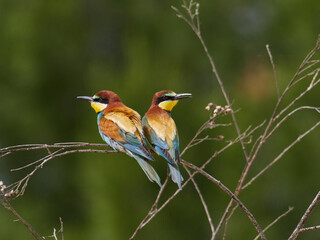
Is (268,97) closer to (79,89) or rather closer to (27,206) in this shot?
(79,89)

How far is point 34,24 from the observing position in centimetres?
1102

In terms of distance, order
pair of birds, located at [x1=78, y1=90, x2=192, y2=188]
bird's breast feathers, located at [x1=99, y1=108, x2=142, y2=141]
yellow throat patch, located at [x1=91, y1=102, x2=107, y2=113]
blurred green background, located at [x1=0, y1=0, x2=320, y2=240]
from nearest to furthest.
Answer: pair of birds, located at [x1=78, y1=90, x2=192, y2=188], bird's breast feathers, located at [x1=99, y1=108, x2=142, y2=141], yellow throat patch, located at [x1=91, y1=102, x2=107, y2=113], blurred green background, located at [x1=0, y1=0, x2=320, y2=240]

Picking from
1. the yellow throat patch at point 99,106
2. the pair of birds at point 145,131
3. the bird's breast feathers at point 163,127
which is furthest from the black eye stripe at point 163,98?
the yellow throat patch at point 99,106

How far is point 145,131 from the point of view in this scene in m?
2.61

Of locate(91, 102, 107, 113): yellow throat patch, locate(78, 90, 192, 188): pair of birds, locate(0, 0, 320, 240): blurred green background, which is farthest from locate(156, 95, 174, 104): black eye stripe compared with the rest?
locate(0, 0, 320, 240): blurred green background

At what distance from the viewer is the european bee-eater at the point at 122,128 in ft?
8.14

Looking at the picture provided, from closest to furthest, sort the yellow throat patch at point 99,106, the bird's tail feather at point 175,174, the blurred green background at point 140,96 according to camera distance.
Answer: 1. the bird's tail feather at point 175,174
2. the yellow throat patch at point 99,106
3. the blurred green background at point 140,96

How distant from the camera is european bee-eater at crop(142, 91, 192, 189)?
2461 mm

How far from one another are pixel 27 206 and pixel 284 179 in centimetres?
341

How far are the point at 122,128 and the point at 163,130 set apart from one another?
17cm

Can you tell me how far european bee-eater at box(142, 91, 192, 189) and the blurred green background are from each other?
11.2 ft

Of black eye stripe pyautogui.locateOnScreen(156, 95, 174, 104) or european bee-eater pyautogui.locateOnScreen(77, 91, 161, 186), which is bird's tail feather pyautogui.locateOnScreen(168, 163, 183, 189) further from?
black eye stripe pyautogui.locateOnScreen(156, 95, 174, 104)

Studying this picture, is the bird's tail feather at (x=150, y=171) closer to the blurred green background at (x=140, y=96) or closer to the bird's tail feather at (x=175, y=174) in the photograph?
the bird's tail feather at (x=175, y=174)

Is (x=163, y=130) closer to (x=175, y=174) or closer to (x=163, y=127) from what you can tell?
(x=163, y=127)
